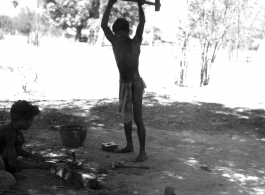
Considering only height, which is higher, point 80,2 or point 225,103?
point 80,2

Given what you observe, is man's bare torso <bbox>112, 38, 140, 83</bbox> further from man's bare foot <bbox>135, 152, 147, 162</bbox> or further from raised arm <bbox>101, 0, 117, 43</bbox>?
man's bare foot <bbox>135, 152, 147, 162</bbox>

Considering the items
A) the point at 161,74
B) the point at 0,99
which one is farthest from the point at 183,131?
the point at 161,74

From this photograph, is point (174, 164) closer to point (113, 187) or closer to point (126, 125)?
point (126, 125)

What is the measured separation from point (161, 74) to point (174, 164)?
37.7 feet

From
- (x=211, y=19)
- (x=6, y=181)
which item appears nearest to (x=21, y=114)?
(x=6, y=181)

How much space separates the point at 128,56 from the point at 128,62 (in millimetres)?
80

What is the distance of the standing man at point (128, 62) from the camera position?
4.74 metres

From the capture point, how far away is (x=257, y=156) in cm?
546

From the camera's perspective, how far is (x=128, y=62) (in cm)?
477

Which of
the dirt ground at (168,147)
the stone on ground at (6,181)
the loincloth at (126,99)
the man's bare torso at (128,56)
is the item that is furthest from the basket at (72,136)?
the stone on ground at (6,181)

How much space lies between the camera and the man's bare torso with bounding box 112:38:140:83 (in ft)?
15.6

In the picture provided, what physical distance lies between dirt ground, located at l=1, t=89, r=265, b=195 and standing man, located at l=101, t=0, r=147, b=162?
2.06 ft

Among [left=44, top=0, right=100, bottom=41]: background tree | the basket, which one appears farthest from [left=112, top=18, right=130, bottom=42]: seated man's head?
[left=44, top=0, right=100, bottom=41]: background tree

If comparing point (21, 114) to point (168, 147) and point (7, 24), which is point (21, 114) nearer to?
point (168, 147)
